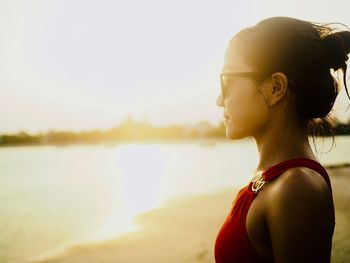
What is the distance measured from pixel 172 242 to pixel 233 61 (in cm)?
829

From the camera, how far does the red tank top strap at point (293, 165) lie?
1.53 metres

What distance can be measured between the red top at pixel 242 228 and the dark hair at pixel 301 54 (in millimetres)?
323

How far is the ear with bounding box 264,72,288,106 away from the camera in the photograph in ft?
5.51

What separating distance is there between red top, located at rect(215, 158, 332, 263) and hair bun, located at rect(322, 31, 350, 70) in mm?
511

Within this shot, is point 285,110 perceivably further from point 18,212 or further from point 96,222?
point 18,212

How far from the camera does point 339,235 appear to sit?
27.4 feet

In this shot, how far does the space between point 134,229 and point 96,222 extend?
14.0ft

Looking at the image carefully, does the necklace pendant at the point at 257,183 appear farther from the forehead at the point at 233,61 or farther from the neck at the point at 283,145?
the forehead at the point at 233,61

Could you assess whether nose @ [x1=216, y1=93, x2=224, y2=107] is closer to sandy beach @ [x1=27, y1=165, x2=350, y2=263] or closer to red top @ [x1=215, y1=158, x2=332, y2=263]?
red top @ [x1=215, y1=158, x2=332, y2=263]

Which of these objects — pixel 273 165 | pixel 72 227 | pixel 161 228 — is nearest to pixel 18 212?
pixel 72 227

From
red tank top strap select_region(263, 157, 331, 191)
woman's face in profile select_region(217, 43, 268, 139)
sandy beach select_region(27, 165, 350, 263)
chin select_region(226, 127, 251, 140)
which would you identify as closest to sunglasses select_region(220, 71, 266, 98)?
woman's face in profile select_region(217, 43, 268, 139)

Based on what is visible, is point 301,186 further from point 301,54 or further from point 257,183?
point 301,54

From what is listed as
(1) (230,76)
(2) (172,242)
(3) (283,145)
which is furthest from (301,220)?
(2) (172,242)

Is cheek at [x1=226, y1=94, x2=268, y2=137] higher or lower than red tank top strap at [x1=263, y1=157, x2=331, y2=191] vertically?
higher
